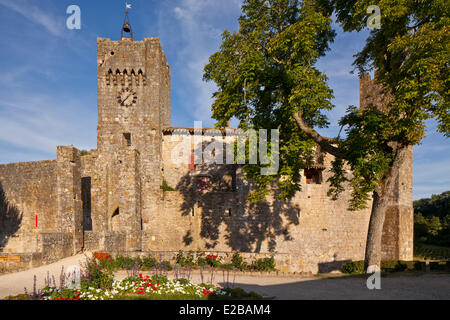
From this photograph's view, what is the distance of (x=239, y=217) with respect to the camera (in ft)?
63.3

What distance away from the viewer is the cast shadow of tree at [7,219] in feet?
70.0

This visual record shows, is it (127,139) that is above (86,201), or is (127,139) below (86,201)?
above

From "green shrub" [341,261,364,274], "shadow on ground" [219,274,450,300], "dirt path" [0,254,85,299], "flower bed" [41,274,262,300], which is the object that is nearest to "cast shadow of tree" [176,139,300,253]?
"green shrub" [341,261,364,274]

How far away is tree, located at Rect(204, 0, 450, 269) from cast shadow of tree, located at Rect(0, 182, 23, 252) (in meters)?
19.7

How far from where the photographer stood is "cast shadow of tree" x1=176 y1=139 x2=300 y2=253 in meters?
19.1

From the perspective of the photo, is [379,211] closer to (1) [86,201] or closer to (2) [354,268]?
(2) [354,268]

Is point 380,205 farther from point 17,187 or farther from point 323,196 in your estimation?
point 17,187

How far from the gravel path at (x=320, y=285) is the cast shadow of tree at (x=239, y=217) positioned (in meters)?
8.05

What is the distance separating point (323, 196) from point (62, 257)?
17.1m

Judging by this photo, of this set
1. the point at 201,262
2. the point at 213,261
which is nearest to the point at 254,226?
the point at 213,261

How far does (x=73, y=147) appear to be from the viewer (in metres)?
15.0

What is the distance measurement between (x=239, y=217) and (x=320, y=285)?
34.0 ft

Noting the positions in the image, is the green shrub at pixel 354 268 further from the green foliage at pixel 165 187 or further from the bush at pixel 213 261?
the green foliage at pixel 165 187
